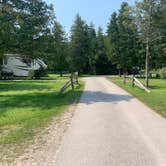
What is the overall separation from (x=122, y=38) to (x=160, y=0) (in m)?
25.8

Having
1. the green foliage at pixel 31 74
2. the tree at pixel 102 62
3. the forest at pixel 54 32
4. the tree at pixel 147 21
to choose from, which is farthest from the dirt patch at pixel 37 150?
the tree at pixel 102 62

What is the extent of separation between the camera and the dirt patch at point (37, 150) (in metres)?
6.77

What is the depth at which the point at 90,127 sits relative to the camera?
10.4m

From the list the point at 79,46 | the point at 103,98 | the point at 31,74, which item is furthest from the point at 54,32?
the point at 79,46

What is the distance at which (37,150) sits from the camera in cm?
766

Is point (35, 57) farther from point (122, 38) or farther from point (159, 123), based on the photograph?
point (122, 38)

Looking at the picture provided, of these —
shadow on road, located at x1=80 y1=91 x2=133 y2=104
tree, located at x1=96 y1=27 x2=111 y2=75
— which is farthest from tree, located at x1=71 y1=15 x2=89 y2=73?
shadow on road, located at x1=80 y1=91 x2=133 y2=104

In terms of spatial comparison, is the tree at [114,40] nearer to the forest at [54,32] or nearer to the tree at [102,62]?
the forest at [54,32]

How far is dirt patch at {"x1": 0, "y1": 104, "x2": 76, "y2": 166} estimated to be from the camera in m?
6.77

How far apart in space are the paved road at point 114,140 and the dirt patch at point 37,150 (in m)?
0.20

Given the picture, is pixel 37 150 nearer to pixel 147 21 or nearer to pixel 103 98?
pixel 103 98

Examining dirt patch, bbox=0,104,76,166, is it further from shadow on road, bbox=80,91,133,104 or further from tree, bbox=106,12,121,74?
tree, bbox=106,12,121,74

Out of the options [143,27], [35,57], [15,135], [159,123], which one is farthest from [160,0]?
[15,135]

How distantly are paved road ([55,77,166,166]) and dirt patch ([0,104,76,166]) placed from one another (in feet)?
0.65
